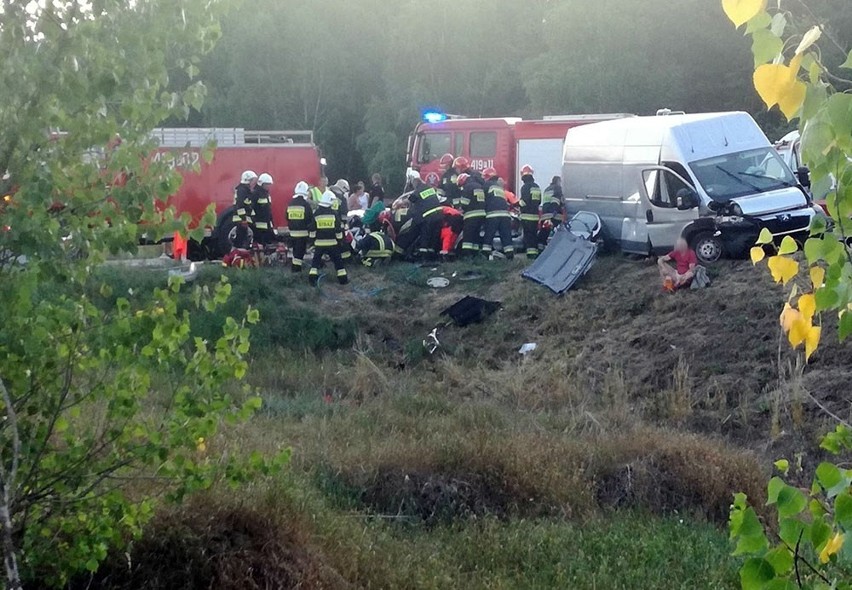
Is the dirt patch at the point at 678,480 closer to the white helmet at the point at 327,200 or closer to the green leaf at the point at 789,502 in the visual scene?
the green leaf at the point at 789,502

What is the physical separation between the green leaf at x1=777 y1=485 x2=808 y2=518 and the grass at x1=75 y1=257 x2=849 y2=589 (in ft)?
11.9

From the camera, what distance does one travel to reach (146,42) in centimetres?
411

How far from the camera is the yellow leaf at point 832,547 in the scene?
2299mm

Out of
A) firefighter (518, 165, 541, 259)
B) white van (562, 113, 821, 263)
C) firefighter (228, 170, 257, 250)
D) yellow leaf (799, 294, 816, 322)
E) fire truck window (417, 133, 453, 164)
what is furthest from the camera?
fire truck window (417, 133, 453, 164)

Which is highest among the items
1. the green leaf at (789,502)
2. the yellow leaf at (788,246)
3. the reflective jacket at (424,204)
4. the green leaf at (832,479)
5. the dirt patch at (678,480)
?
the yellow leaf at (788,246)

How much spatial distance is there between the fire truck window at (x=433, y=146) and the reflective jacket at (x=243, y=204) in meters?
6.85

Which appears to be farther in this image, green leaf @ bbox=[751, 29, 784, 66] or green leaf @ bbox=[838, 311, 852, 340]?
green leaf @ bbox=[838, 311, 852, 340]

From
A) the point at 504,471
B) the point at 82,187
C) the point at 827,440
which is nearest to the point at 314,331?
the point at 504,471

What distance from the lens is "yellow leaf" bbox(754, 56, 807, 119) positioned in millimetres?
2146

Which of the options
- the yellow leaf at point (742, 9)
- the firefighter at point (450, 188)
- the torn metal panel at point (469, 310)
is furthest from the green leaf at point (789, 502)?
the firefighter at point (450, 188)

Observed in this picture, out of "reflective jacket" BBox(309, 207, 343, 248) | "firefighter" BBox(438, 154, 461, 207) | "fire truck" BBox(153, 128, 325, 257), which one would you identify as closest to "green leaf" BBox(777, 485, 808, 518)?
"reflective jacket" BBox(309, 207, 343, 248)

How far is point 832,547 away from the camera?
7.55 ft

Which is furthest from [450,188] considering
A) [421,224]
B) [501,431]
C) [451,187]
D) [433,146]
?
[501,431]

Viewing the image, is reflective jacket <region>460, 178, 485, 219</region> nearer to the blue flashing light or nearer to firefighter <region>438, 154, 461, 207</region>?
firefighter <region>438, 154, 461, 207</region>
